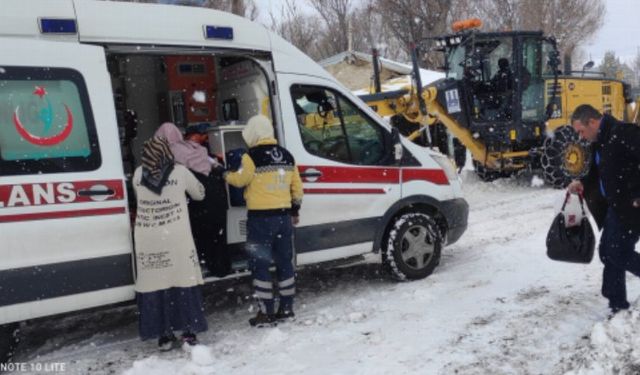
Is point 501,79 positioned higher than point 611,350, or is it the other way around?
point 501,79

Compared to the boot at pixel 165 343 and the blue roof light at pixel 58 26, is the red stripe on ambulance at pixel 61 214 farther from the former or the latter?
the blue roof light at pixel 58 26

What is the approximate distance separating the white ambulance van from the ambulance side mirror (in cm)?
1

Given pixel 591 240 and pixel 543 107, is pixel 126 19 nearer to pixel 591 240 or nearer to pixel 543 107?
pixel 591 240

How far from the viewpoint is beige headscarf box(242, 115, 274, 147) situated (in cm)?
479

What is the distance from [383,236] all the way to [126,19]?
3.08 m

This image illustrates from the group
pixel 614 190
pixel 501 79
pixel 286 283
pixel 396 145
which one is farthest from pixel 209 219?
pixel 501 79

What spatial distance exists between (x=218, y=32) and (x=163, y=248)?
185cm

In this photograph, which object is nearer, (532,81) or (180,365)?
(180,365)

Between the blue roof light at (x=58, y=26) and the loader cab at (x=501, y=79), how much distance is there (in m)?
7.88

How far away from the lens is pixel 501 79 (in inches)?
431

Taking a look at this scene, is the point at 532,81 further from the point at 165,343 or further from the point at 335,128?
the point at 165,343

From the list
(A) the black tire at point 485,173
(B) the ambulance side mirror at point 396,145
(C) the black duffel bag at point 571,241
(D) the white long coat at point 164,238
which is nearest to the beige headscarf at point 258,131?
(D) the white long coat at point 164,238

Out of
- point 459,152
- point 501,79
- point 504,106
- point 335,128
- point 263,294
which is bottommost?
point 263,294

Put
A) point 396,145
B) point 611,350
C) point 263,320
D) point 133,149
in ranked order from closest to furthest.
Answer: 1. point 611,350
2. point 263,320
3. point 396,145
4. point 133,149
